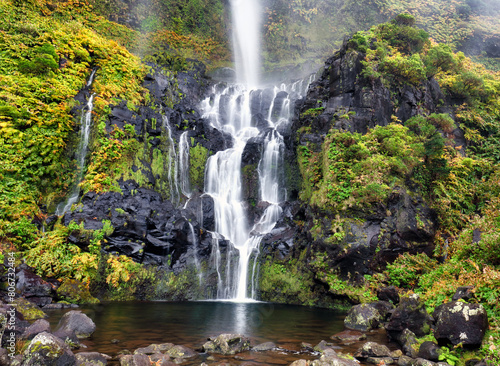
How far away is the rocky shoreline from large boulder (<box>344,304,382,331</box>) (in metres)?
0.40

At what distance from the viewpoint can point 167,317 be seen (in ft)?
33.5

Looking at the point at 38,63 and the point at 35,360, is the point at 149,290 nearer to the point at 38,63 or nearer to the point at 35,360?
the point at 35,360

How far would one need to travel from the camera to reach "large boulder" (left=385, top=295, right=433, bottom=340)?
7.11 metres

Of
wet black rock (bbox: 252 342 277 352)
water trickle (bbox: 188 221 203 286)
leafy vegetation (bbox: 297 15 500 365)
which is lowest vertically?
wet black rock (bbox: 252 342 277 352)

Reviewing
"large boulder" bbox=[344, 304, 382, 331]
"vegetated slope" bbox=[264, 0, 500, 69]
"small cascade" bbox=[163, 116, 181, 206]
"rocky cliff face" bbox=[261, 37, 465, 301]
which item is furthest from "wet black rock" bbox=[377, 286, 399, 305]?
"vegetated slope" bbox=[264, 0, 500, 69]

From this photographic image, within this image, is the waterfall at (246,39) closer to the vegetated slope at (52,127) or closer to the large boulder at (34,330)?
the vegetated slope at (52,127)

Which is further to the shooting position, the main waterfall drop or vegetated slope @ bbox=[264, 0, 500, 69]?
vegetated slope @ bbox=[264, 0, 500, 69]

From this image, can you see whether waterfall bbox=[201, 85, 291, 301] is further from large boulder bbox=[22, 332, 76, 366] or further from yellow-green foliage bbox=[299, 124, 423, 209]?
large boulder bbox=[22, 332, 76, 366]

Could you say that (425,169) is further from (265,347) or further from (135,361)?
(135,361)

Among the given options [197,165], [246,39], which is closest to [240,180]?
[197,165]

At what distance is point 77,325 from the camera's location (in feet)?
23.8

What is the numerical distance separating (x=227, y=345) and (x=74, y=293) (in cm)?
851

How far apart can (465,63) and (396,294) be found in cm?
2066

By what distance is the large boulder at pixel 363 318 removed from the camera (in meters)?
9.06
